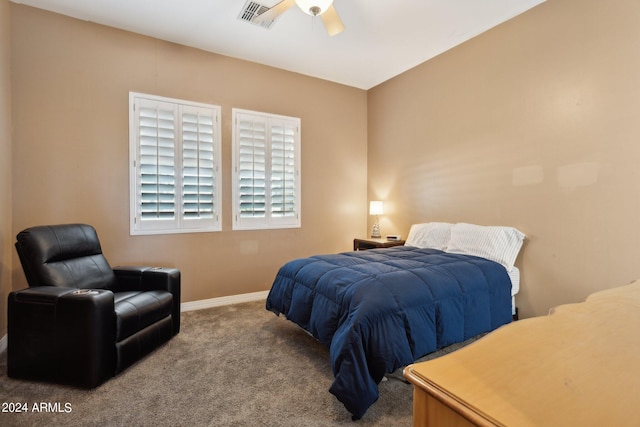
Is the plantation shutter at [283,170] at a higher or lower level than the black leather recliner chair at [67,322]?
higher

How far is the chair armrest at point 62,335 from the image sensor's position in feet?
6.47

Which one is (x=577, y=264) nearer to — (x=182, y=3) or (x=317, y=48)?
(x=317, y=48)

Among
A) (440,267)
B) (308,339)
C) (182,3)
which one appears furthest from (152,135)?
(440,267)

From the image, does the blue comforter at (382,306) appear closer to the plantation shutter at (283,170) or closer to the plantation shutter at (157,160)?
the plantation shutter at (283,170)

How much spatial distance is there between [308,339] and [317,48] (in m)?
3.12

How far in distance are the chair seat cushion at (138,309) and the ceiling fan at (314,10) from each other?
247 cm

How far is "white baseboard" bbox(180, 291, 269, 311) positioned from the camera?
352cm

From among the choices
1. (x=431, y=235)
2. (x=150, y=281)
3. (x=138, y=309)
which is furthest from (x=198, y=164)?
(x=431, y=235)

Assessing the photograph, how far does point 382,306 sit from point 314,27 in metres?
2.77

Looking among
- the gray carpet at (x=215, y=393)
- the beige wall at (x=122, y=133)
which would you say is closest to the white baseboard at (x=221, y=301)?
the beige wall at (x=122, y=133)

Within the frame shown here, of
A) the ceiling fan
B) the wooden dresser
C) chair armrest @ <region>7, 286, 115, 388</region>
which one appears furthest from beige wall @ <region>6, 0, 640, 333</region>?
the wooden dresser

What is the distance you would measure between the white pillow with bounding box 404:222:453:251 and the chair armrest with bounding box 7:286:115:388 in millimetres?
2991

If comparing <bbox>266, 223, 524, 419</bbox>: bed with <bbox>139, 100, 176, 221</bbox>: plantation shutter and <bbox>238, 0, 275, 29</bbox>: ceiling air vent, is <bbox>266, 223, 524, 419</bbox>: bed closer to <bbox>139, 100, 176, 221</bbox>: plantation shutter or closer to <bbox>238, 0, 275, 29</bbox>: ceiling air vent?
<bbox>139, 100, 176, 221</bbox>: plantation shutter

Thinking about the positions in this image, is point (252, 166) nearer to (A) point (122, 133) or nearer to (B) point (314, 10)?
(A) point (122, 133)
